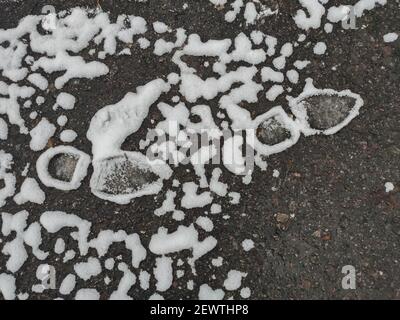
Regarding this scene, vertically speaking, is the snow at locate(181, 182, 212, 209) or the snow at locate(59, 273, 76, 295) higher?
the snow at locate(181, 182, 212, 209)

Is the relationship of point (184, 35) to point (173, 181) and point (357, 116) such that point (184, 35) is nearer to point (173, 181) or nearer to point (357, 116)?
point (173, 181)

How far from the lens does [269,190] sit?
5.57ft

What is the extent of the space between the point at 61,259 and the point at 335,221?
3.46 ft

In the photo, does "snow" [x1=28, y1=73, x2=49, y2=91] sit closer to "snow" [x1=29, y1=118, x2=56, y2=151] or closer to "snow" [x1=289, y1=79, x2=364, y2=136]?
Answer: "snow" [x1=29, y1=118, x2=56, y2=151]

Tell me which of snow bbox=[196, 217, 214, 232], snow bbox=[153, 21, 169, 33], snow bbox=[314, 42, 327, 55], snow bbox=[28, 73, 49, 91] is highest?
snow bbox=[153, 21, 169, 33]

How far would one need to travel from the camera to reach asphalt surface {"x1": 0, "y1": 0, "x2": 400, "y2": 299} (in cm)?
164

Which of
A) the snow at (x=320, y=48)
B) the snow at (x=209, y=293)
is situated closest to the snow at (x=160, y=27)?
the snow at (x=320, y=48)

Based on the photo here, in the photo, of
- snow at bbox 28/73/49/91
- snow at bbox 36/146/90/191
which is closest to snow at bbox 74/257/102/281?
snow at bbox 36/146/90/191

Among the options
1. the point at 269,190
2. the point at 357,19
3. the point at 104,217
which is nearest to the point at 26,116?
the point at 104,217

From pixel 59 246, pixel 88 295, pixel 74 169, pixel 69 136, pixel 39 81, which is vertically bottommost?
pixel 88 295

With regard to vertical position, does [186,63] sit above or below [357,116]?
above

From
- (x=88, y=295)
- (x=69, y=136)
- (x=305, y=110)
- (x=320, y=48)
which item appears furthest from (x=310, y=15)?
(x=88, y=295)

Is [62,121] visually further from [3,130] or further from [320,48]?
[320,48]

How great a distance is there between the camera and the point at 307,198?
1684mm
